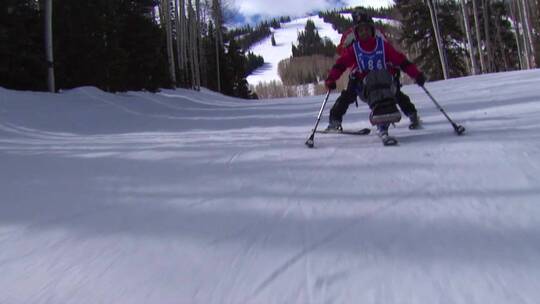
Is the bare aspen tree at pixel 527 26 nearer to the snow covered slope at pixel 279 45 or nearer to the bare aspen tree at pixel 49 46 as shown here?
the bare aspen tree at pixel 49 46

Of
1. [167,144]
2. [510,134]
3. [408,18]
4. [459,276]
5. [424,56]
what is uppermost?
[408,18]

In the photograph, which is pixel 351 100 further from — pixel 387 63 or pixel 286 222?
pixel 286 222

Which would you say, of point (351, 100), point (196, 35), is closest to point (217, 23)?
point (196, 35)

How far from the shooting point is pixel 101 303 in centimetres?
144

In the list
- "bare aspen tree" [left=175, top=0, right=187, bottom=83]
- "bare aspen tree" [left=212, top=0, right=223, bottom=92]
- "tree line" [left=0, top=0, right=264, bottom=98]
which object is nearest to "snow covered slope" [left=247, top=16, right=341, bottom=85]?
"bare aspen tree" [left=212, top=0, right=223, bottom=92]

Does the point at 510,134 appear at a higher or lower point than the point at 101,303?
higher

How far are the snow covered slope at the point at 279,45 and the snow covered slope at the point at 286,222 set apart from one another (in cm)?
7783

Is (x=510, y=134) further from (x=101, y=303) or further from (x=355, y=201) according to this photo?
(x=101, y=303)

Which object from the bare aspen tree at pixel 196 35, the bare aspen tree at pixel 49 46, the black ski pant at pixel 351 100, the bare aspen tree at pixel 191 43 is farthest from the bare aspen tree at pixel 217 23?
the black ski pant at pixel 351 100

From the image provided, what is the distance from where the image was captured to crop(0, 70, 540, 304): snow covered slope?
57.5 inches

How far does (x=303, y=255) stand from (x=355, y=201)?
0.70 metres

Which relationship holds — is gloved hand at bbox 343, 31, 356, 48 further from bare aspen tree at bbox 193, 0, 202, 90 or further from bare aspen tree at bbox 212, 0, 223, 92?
bare aspen tree at bbox 212, 0, 223, 92

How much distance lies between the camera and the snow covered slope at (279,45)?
88.6 m

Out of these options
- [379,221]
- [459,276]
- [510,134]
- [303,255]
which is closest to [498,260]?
[459,276]
